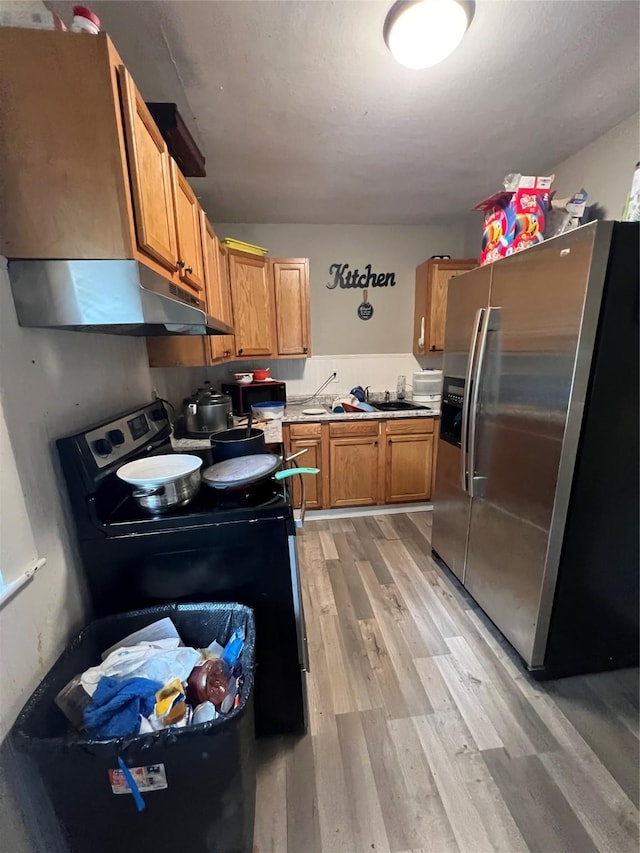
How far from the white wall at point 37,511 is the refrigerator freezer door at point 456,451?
163cm

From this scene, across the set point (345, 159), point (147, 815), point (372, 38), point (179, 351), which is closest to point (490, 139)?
point (345, 159)

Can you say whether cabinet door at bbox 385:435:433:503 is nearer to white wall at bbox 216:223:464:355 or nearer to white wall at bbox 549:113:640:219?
white wall at bbox 216:223:464:355

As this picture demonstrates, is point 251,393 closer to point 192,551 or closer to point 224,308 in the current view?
point 224,308

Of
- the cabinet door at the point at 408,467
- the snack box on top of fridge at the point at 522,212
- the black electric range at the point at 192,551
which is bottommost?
the cabinet door at the point at 408,467

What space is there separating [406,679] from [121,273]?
1.83m

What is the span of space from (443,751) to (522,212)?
2.20m

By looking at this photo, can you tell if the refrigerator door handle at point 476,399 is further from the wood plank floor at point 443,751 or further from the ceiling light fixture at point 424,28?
the ceiling light fixture at point 424,28

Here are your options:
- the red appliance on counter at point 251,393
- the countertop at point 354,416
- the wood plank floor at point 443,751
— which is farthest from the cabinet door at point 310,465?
the wood plank floor at point 443,751

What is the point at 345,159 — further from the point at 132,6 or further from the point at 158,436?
the point at 158,436

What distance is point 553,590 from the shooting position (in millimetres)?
1376

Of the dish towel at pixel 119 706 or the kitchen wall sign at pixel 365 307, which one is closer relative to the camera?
the dish towel at pixel 119 706

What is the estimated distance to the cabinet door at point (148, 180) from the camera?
2.83 ft

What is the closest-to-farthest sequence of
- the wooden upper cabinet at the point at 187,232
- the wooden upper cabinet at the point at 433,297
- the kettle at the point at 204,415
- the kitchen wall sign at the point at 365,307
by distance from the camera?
the wooden upper cabinet at the point at 187,232
the kettle at the point at 204,415
the wooden upper cabinet at the point at 433,297
the kitchen wall sign at the point at 365,307

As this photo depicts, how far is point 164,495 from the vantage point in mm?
1069
